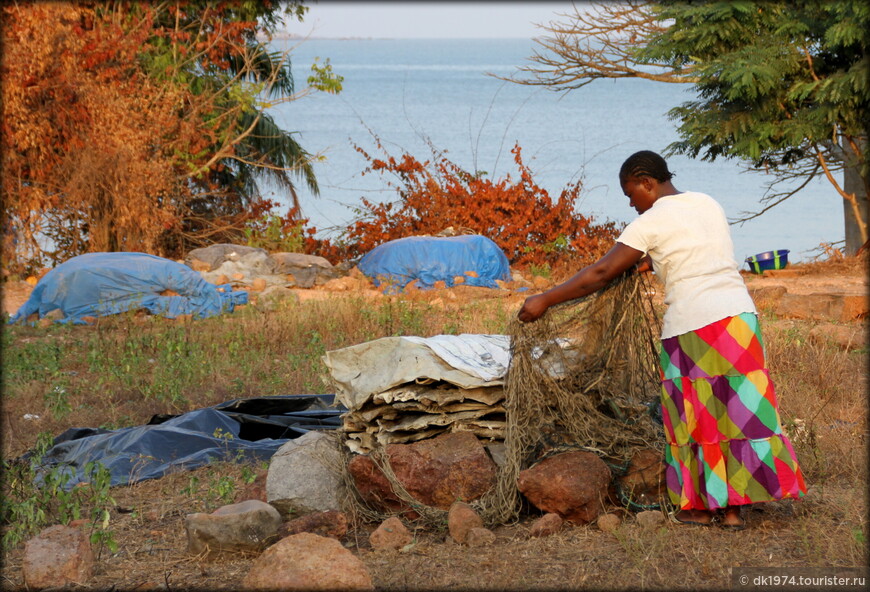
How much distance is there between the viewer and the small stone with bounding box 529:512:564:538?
3.81 m

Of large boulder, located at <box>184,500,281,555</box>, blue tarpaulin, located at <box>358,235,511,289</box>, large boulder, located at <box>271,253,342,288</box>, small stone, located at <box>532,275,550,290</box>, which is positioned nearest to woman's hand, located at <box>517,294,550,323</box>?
large boulder, located at <box>184,500,281,555</box>

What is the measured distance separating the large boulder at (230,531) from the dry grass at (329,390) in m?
0.06

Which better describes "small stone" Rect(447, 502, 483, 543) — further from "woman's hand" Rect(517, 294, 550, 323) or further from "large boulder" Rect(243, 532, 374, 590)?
"woman's hand" Rect(517, 294, 550, 323)

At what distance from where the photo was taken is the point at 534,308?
153 inches

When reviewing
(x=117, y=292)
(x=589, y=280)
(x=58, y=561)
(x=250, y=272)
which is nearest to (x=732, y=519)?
(x=589, y=280)

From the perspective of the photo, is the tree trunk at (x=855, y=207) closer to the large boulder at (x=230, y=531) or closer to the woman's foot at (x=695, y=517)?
the woman's foot at (x=695, y=517)

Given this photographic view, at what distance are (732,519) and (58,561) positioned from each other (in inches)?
104

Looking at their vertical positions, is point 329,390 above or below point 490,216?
below

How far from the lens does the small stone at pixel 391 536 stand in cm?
378

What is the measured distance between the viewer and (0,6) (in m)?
11.9

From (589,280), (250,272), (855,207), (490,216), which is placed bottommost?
(250,272)

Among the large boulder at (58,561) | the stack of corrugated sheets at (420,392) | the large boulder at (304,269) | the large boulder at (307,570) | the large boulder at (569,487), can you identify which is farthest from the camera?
the large boulder at (304,269)

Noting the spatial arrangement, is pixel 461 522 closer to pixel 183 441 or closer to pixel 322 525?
pixel 322 525

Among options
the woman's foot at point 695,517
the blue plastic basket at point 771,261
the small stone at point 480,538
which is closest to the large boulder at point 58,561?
the small stone at point 480,538
